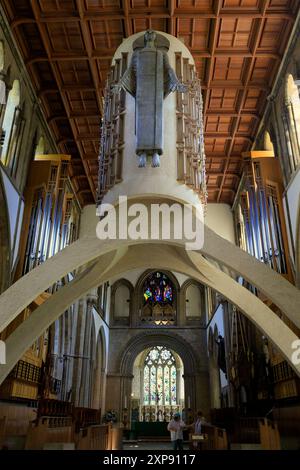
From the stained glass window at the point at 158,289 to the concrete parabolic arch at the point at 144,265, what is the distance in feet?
49.1

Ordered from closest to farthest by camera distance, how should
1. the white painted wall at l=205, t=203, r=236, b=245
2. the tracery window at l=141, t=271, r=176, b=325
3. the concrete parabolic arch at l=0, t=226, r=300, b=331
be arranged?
1. the concrete parabolic arch at l=0, t=226, r=300, b=331
2. the white painted wall at l=205, t=203, r=236, b=245
3. the tracery window at l=141, t=271, r=176, b=325

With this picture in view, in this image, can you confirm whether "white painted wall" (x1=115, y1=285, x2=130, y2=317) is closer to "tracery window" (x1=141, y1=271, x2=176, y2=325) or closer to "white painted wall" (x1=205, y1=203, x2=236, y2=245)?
"tracery window" (x1=141, y1=271, x2=176, y2=325)

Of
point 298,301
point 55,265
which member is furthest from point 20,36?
point 298,301

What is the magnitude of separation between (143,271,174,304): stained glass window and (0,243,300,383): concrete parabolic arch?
14963 mm

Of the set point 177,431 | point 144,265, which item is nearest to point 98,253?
point 144,265

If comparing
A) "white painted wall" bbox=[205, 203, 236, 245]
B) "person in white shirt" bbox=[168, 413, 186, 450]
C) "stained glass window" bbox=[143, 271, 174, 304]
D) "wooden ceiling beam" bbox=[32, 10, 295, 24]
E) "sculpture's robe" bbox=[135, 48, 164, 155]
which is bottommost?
"person in white shirt" bbox=[168, 413, 186, 450]

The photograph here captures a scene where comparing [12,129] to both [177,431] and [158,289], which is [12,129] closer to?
[177,431]

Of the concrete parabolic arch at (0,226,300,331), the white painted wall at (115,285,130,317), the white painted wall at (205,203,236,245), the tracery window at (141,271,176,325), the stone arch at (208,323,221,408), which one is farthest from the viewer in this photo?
the white painted wall at (115,285,130,317)

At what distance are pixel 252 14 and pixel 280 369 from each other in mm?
9790

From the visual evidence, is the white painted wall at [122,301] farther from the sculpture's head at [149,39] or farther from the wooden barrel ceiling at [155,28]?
the sculpture's head at [149,39]

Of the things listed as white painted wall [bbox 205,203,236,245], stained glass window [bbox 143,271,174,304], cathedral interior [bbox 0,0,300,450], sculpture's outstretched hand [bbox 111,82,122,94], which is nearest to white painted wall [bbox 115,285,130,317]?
stained glass window [bbox 143,271,174,304]

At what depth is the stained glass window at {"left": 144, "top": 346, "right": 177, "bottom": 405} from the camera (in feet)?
81.4

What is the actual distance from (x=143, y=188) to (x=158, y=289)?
17.5m
